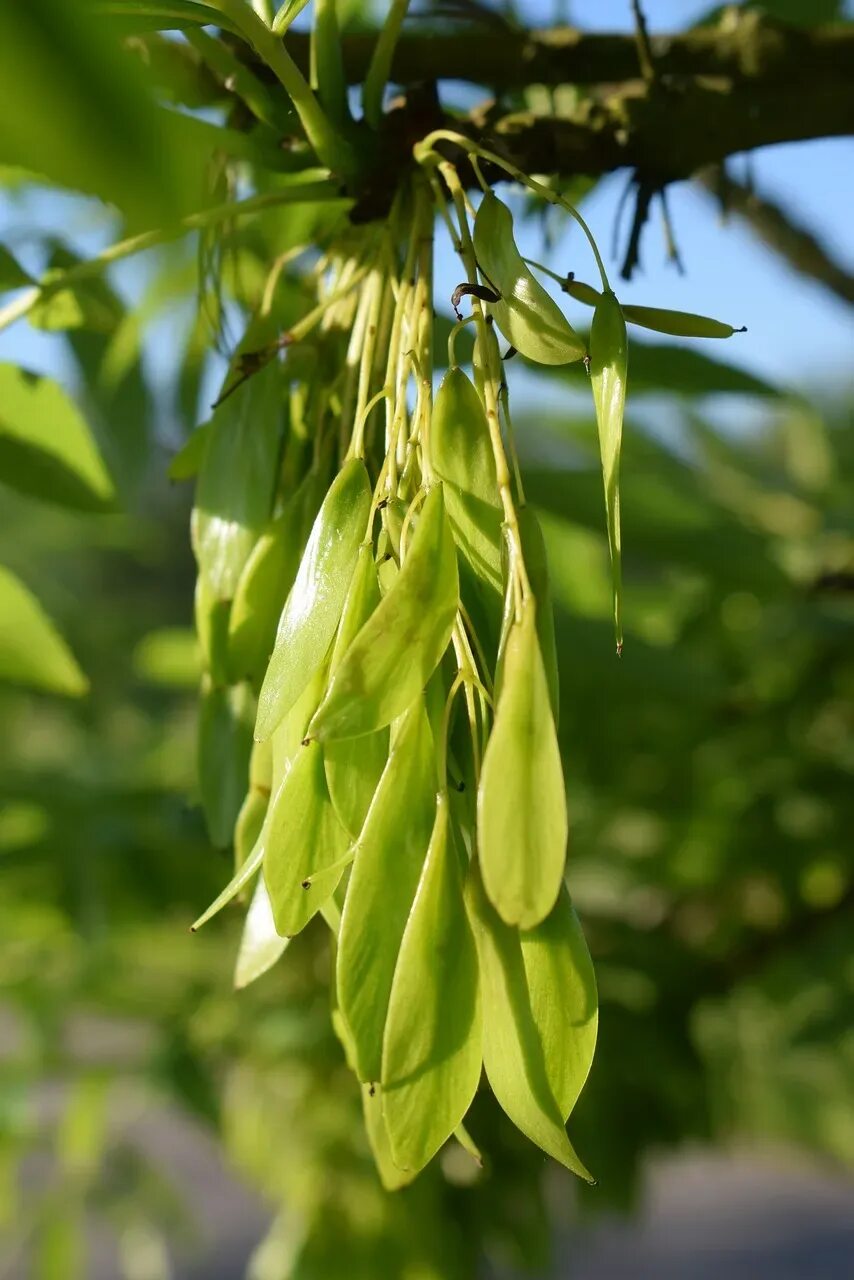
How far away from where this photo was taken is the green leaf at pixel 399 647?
141mm

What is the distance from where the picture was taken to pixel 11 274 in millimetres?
255

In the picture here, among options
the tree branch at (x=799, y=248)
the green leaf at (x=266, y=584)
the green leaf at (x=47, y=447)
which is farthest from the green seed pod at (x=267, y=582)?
the tree branch at (x=799, y=248)

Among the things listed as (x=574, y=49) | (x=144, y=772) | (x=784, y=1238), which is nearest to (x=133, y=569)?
(x=784, y=1238)

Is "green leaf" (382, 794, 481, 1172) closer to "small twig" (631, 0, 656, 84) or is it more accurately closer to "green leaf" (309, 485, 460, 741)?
"green leaf" (309, 485, 460, 741)

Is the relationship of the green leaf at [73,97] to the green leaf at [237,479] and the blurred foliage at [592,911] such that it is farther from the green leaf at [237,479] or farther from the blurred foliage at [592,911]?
the blurred foliage at [592,911]

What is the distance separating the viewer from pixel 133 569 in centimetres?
556

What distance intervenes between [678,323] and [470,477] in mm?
37

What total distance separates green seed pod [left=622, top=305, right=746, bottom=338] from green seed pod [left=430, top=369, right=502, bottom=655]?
0.03 metres

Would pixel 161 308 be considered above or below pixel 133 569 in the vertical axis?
above

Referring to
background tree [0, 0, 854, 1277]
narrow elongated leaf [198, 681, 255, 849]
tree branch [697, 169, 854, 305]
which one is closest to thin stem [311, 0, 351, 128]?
background tree [0, 0, 854, 1277]

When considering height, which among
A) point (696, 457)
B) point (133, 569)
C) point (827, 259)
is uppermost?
point (827, 259)

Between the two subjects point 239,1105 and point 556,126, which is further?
point 239,1105

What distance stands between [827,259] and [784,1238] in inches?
72.4

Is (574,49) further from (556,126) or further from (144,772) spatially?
(144,772)
